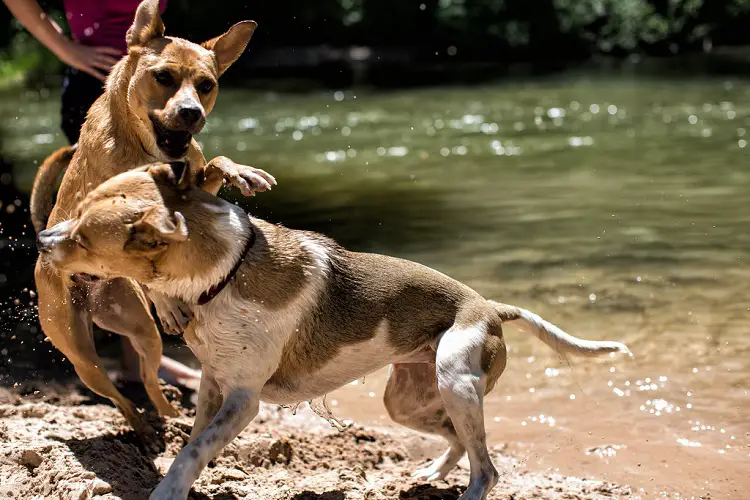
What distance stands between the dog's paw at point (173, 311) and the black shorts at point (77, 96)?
251 cm

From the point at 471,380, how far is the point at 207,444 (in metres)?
1.18

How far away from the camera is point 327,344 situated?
4.33 m

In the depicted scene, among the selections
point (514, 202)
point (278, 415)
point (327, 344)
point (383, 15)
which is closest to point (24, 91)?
point (383, 15)

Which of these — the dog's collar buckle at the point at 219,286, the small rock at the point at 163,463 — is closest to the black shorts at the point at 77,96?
the small rock at the point at 163,463

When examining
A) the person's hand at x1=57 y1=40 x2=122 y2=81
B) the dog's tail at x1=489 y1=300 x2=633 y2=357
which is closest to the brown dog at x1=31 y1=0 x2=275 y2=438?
the person's hand at x1=57 y1=40 x2=122 y2=81

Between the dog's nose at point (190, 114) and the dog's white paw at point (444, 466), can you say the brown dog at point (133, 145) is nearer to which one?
the dog's nose at point (190, 114)

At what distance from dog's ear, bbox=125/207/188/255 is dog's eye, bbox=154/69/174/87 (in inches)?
50.1

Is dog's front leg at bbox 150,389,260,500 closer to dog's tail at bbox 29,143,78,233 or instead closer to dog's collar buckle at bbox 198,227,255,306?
dog's collar buckle at bbox 198,227,255,306

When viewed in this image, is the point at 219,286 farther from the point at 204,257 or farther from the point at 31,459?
the point at 31,459

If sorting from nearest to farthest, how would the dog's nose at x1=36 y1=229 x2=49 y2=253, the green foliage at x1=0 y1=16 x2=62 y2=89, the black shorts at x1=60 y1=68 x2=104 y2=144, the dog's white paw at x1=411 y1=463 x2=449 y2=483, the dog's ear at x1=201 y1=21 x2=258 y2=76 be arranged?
1. the dog's nose at x1=36 y1=229 x2=49 y2=253
2. the dog's white paw at x1=411 y1=463 x2=449 y2=483
3. the dog's ear at x1=201 y1=21 x2=258 y2=76
4. the black shorts at x1=60 y1=68 x2=104 y2=144
5. the green foliage at x1=0 y1=16 x2=62 y2=89

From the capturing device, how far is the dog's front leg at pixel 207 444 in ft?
12.7

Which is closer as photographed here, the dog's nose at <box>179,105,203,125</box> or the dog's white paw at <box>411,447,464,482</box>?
the dog's nose at <box>179,105,203,125</box>

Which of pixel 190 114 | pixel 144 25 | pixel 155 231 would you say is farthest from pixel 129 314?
pixel 155 231

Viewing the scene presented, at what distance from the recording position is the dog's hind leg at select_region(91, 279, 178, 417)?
522 cm
